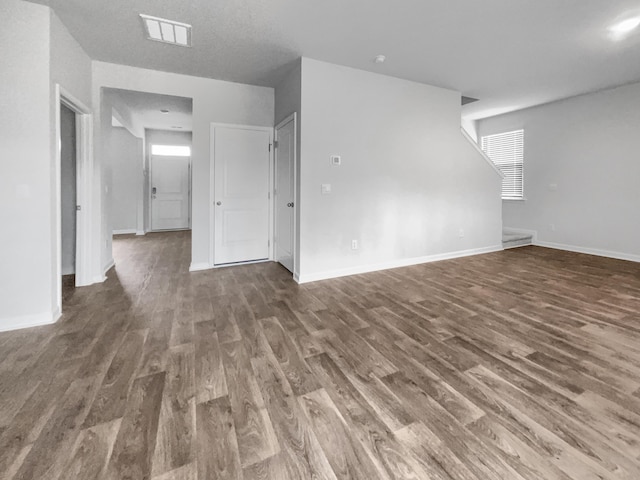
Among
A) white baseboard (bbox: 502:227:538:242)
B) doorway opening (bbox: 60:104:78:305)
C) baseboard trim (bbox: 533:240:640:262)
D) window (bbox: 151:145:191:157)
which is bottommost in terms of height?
baseboard trim (bbox: 533:240:640:262)

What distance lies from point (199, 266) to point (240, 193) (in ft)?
4.05

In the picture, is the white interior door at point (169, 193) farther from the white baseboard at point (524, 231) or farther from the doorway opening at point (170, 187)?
the white baseboard at point (524, 231)

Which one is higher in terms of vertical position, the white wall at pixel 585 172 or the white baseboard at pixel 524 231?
the white wall at pixel 585 172

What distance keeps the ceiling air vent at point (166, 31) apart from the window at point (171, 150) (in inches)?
214

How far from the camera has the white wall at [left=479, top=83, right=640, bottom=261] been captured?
16.2 ft

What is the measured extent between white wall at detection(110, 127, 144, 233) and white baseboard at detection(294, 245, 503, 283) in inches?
237

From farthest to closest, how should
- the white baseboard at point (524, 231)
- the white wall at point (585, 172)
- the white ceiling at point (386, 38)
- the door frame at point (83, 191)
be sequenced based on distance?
1. the white baseboard at point (524, 231)
2. the white wall at point (585, 172)
3. the door frame at point (83, 191)
4. the white ceiling at point (386, 38)

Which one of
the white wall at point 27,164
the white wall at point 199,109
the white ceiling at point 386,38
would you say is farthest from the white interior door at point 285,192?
the white wall at point 27,164

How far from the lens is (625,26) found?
309cm

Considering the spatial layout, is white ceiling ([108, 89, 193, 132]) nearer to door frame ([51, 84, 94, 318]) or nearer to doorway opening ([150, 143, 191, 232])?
doorway opening ([150, 143, 191, 232])

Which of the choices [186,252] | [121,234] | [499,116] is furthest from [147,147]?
[499,116]

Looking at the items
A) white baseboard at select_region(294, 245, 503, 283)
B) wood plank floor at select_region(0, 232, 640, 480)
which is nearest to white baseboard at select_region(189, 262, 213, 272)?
wood plank floor at select_region(0, 232, 640, 480)

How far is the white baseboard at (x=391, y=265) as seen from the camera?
12.9 feet

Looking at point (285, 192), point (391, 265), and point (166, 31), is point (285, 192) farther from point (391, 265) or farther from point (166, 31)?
point (166, 31)
